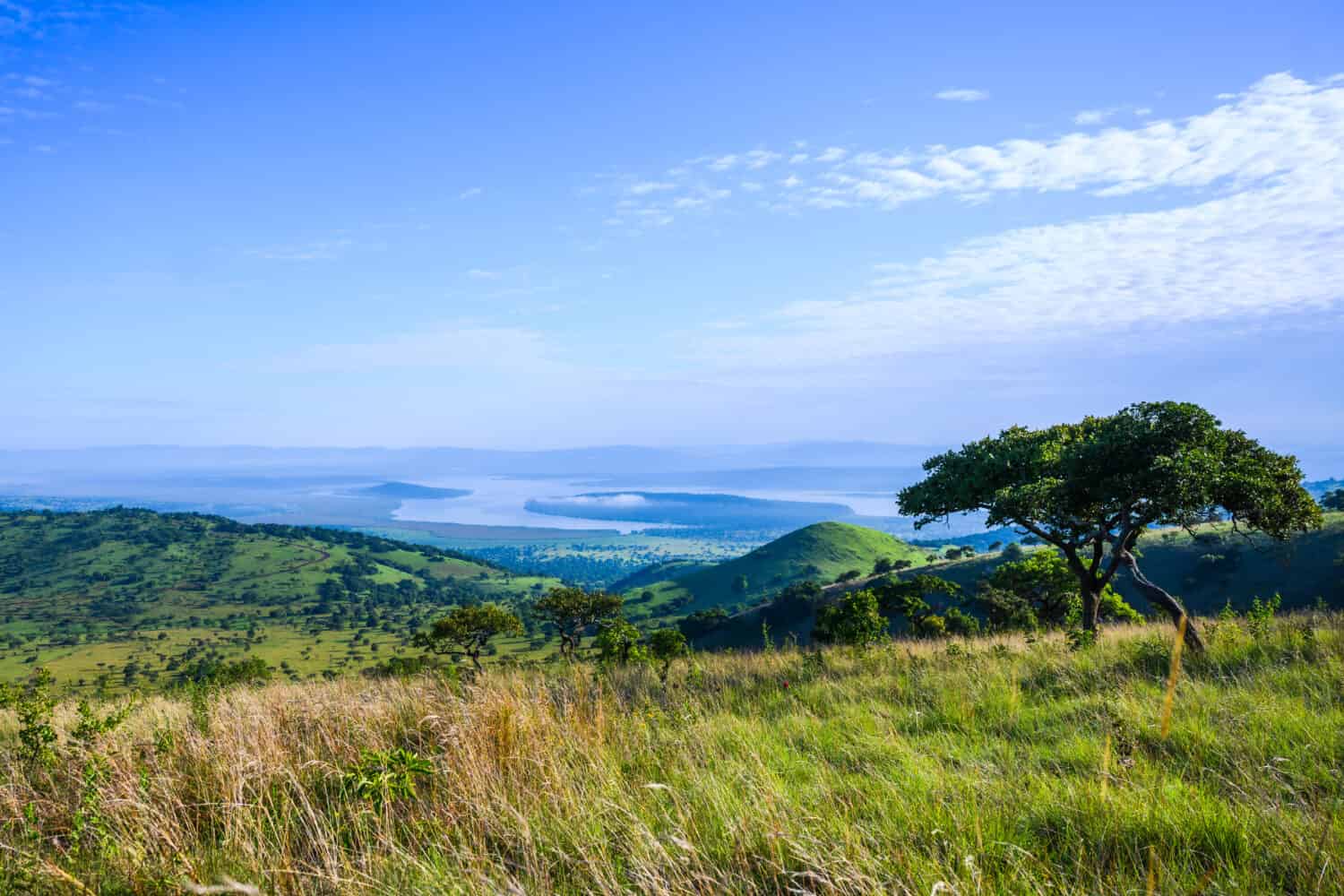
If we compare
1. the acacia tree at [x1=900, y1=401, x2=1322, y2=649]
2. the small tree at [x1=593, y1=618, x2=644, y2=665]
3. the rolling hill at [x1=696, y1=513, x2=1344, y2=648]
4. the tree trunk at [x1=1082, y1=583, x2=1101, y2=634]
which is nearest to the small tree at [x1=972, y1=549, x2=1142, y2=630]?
the tree trunk at [x1=1082, y1=583, x2=1101, y2=634]

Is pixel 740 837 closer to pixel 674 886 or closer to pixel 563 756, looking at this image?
pixel 674 886

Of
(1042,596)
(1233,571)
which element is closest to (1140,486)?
(1042,596)

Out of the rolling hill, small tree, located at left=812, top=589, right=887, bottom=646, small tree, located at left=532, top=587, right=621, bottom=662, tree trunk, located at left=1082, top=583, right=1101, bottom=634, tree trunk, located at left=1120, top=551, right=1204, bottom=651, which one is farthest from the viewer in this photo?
the rolling hill

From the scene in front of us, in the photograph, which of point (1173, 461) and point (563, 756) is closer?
point (563, 756)

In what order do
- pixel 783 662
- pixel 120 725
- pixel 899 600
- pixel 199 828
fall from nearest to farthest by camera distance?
pixel 199 828
pixel 120 725
pixel 783 662
pixel 899 600

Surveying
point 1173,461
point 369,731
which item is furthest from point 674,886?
point 1173,461

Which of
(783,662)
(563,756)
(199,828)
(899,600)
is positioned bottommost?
(899,600)

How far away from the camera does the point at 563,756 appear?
5926 millimetres

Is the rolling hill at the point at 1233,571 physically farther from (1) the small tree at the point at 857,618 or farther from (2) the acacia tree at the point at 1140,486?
(2) the acacia tree at the point at 1140,486

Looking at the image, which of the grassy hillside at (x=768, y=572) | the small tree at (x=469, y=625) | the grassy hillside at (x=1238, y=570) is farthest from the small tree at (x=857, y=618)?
the grassy hillside at (x=768, y=572)

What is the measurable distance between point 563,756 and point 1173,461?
16.4m

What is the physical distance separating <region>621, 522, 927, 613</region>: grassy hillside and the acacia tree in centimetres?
14580

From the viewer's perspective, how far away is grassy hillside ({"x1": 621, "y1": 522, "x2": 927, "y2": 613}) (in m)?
170

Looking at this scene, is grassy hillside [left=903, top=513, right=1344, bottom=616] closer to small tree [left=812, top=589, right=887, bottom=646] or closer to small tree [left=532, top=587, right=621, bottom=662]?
small tree [left=812, top=589, right=887, bottom=646]
